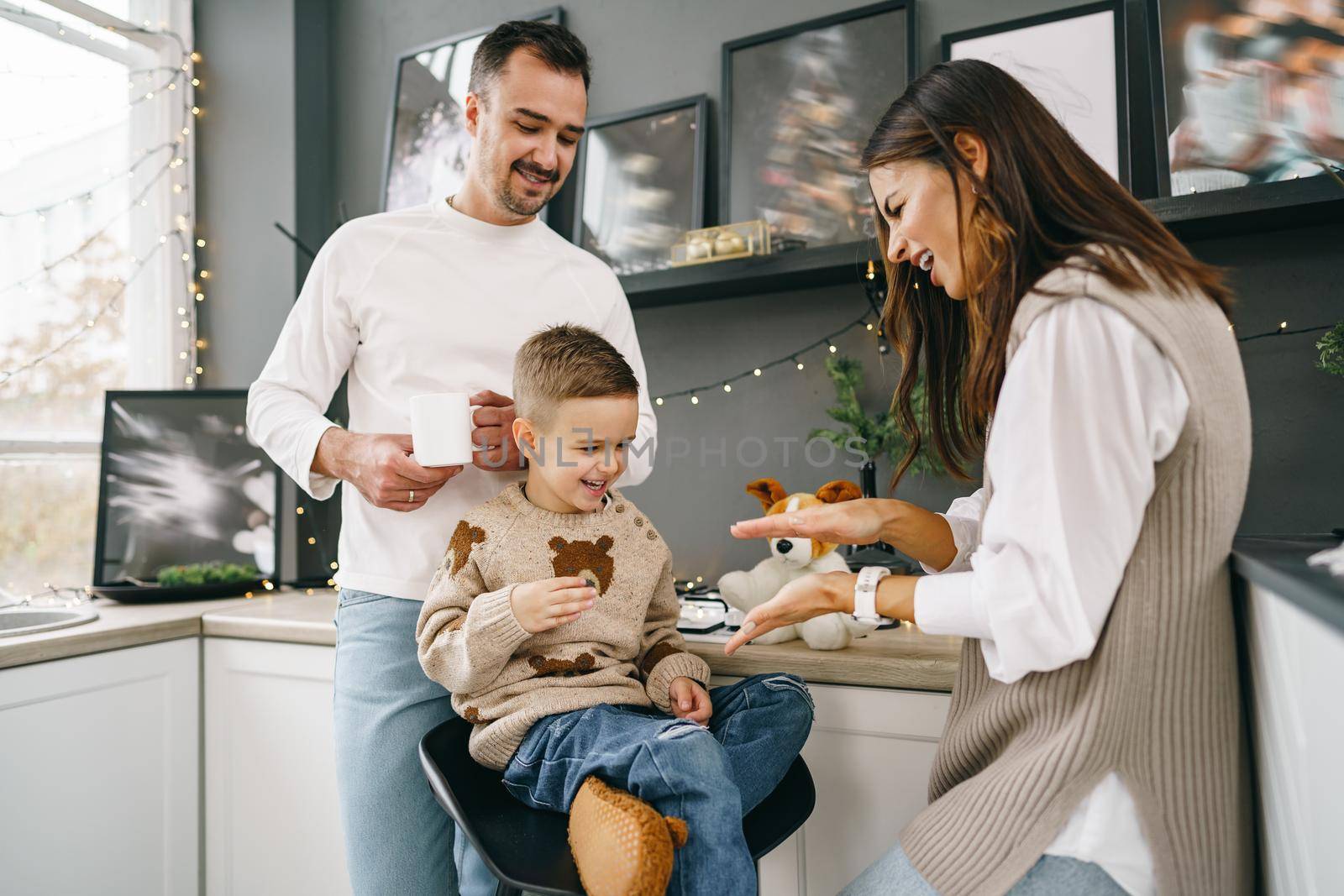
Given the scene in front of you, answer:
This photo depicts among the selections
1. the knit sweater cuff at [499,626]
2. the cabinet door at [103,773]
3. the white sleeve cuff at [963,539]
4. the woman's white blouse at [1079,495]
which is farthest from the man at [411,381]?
the woman's white blouse at [1079,495]

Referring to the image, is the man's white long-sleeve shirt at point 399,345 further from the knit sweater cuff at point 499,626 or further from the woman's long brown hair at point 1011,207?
the woman's long brown hair at point 1011,207

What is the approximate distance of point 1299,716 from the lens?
748 millimetres

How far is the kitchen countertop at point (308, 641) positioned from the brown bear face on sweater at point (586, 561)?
0.86 feet

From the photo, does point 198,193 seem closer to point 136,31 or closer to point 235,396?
point 136,31

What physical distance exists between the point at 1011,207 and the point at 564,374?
628mm

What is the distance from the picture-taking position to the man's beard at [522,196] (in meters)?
1.46

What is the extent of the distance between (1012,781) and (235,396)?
7.13 feet

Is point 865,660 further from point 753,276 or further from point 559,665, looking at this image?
point 753,276

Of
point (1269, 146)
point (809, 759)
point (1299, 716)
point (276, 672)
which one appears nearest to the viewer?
point (1299, 716)

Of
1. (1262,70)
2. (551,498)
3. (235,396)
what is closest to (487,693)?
(551,498)

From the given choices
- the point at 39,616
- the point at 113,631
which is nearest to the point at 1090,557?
the point at 113,631

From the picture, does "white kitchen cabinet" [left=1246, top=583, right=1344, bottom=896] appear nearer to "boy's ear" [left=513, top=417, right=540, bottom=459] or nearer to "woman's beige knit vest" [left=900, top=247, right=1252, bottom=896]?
"woman's beige knit vest" [left=900, top=247, right=1252, bottom=896]

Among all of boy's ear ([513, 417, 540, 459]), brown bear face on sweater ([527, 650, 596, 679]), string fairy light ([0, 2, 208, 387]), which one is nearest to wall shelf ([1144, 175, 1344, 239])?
boy's ear ([513, 417, 540, 459])

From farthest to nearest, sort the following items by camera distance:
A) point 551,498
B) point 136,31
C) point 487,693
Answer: point 136,31 → point 551,498 → point 487,693
